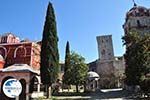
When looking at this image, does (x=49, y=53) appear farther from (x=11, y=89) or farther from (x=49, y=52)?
(x=11, y=89)

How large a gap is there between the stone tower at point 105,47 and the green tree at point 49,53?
43.7 meters

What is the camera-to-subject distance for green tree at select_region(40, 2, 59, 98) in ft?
109

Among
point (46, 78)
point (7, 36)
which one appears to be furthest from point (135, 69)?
point (7, 36)

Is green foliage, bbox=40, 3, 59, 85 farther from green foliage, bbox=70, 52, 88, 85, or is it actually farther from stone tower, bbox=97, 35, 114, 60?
stone tower, bbox=97, 35, 114, 60

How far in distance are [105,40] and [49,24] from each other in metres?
46.4

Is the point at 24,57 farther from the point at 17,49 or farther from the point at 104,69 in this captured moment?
the point at 104,69

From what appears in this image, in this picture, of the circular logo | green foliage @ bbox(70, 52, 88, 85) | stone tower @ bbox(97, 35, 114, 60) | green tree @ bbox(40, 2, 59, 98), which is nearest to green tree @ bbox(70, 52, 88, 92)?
green foliage @ bbox(70, 52, 88, 85)

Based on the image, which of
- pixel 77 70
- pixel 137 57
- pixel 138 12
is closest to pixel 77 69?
pixel 77 70

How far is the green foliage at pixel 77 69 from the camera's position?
45344 mm

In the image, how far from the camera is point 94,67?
83.7m

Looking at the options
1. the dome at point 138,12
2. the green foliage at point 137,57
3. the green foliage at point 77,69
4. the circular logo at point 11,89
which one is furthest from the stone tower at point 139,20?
the circular logo at point 11,89

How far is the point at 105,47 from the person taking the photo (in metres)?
78.7

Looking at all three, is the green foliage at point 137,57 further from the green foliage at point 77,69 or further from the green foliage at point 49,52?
the green foliage at point 77,69

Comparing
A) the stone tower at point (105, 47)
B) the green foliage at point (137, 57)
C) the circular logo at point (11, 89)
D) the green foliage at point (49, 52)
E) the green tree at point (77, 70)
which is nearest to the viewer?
the circular logo at point (11, 89)
